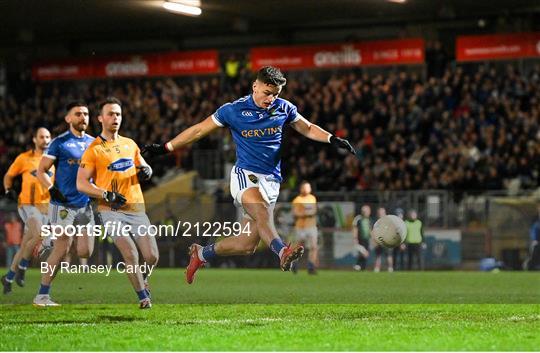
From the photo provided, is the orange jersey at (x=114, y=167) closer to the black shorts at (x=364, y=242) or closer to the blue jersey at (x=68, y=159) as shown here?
the blue jersey at (x=68, y=159)

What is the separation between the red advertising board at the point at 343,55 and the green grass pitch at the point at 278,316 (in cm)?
1267

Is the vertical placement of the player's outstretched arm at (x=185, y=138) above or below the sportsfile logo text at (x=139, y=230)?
above

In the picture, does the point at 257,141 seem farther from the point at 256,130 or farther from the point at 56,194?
the point at 56,194

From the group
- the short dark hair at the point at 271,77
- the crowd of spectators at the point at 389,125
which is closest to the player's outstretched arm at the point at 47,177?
the short dark hair at the point at 271,77

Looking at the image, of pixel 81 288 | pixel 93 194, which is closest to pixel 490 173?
pixel 81 288

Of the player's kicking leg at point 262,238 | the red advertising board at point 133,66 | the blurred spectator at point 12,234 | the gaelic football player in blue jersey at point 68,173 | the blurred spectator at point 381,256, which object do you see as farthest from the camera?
the red advertising board at point 133,66

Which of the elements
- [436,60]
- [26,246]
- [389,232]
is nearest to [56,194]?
[26,246]

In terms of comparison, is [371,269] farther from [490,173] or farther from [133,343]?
[133,343]

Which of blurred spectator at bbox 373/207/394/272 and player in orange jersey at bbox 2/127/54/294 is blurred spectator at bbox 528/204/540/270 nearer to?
blurred spectator at bbox 373/207/394/272

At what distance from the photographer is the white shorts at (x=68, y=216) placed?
14.9 m

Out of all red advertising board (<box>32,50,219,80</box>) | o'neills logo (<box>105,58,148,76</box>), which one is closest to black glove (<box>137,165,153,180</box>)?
red advertising board (<box>32,50,219,80</box>)

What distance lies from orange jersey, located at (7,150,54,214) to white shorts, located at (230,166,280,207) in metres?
5.42

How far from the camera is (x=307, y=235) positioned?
2452 cm

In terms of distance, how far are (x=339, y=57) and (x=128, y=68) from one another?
7295mm
